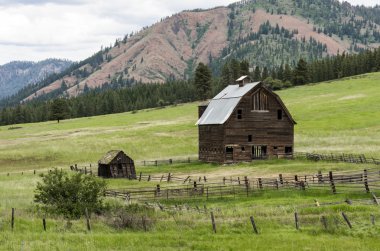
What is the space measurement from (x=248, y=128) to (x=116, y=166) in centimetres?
1885

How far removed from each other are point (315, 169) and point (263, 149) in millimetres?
16825

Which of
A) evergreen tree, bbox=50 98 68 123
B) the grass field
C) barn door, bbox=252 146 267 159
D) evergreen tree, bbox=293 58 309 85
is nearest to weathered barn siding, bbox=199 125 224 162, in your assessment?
the grass field

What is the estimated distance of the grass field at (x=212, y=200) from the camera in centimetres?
2169

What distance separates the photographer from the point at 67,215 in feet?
92.3

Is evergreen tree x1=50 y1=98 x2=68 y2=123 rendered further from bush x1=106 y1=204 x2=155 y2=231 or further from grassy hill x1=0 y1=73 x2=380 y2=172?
bush x1=106 y1=204 x2=155 y2=231

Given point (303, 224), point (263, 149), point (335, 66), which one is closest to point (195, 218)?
point (303, 224)

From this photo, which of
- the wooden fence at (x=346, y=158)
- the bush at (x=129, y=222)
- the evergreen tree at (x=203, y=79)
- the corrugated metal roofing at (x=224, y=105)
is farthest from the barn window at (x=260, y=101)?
the evergreen tree at (x=203, y=79)

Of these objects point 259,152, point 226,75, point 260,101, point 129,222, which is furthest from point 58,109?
point 129,222

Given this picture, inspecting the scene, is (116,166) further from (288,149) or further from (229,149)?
(288,149)

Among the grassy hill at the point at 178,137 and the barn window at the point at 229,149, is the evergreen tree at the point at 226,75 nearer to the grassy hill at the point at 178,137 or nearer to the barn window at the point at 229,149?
the grassy hill at the point at 178,137

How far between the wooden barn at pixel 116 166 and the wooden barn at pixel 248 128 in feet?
44.1

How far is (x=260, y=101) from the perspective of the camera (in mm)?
65938

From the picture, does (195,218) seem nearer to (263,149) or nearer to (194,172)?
(194,172)

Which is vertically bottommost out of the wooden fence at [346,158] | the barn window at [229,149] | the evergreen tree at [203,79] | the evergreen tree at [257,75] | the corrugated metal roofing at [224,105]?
the wooden fence at [346,158]
